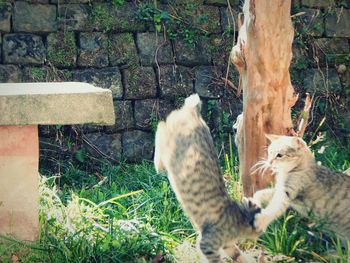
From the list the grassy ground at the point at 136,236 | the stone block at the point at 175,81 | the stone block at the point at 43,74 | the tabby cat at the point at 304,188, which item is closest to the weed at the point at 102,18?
the stone block at the point at 43,74

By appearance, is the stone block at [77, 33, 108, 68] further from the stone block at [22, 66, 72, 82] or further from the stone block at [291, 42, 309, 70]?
the stone block at [291, 42, 309, 70]

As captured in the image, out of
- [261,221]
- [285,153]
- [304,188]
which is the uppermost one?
[285,153]

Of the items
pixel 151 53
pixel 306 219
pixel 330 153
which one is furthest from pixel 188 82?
pixel 306 219

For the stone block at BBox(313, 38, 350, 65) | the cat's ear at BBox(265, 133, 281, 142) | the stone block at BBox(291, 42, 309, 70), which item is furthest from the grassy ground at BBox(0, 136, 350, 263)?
the stone block at BBox(313, 38, 350, 65)

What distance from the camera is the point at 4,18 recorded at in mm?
6660

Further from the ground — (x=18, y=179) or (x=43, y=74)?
(x=43, y=74)

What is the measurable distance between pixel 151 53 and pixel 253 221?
11.1 ft

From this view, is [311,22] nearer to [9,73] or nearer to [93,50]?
[93,50]

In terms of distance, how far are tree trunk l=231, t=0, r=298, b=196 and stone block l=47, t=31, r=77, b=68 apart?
2.48m

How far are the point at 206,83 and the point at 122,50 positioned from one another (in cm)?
92

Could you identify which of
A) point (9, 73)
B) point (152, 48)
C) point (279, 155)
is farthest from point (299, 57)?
point (279, 155)

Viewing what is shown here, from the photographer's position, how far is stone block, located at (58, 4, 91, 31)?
22.4 feet

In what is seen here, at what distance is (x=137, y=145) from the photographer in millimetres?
7070

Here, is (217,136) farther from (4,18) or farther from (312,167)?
(312,167)
